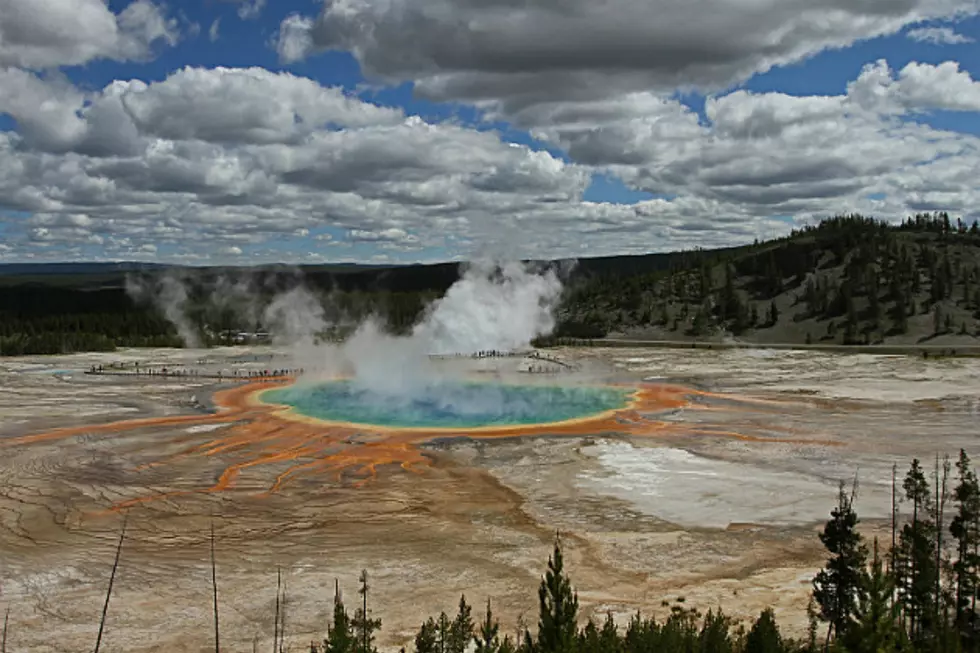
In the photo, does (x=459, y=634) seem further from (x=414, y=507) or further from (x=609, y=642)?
(x=414, y=507)

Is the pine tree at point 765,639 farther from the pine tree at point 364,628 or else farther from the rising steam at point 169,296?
the rising steam at point 169,296

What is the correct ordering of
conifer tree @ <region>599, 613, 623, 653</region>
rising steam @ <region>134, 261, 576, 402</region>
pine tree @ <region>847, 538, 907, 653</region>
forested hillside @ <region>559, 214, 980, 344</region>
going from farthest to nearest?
forested hillside @ <region>559, 214, 980, 344</region>, rising steam @ <region>134, 261, 576, 402</region>, conifer tree @ <region>599, 613, 623, 653</region>, pine tree @ <region>847, 538, 907, 653</region>

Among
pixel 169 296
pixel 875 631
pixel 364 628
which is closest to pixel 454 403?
pixel 364 628

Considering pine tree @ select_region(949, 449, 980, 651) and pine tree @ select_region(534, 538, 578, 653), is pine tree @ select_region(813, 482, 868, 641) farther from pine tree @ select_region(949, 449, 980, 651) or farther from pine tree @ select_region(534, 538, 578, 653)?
pine tree @ select_region(534, 538, 578, 653)

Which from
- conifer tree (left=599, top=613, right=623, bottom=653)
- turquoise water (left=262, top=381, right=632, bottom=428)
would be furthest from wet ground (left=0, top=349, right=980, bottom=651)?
conifer tree (left=599, top=613, right=623, bottom=653)

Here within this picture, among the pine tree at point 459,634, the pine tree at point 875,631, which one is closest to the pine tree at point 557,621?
the pine tree at point 459,634
